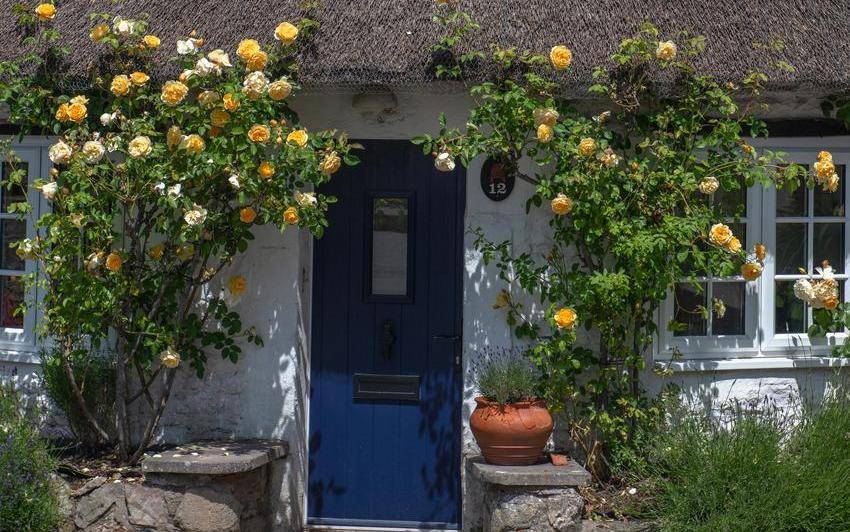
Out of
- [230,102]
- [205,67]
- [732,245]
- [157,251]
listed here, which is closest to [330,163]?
[230,102]

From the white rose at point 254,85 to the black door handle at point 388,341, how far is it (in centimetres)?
157

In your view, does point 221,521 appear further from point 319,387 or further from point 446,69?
point 446,69

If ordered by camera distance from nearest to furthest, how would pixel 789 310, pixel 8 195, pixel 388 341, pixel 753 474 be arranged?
pixel 753 474
pixel 388 341
pixel 789 310
pixel 8 195

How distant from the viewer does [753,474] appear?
502cm

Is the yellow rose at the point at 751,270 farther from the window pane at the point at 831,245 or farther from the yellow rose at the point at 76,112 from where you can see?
the yellow rose at the point at 76,112

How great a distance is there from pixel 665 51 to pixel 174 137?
8.64 feet

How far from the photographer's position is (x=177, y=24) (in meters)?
5.96

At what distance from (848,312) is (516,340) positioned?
6.60 feet

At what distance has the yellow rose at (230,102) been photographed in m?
5.25

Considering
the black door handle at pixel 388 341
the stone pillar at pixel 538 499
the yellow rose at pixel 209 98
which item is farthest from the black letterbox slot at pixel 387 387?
the yellow rose at pixel 209 98

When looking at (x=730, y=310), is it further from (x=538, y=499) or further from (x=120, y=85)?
(x=120, y=85)

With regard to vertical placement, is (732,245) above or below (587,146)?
below

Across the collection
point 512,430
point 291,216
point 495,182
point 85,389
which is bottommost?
point 512,430

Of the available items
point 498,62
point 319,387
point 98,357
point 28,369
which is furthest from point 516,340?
point 28,369
